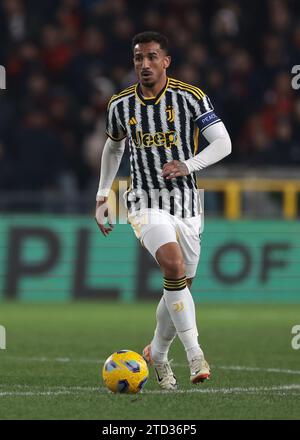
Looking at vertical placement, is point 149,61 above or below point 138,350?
above

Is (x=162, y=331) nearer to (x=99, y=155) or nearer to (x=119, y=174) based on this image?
(x=119, y=174)

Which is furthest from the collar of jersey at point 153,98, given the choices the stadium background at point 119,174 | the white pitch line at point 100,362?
the stadium background at point 119,174

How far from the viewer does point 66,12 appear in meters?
17.7

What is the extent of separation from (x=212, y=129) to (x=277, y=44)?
999 centimetres

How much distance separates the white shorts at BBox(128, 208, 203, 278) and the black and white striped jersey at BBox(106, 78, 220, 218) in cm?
5

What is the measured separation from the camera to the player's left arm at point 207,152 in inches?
290

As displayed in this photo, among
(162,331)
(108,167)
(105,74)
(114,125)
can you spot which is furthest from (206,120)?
(105,74)

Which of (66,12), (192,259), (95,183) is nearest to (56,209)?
(95,183)

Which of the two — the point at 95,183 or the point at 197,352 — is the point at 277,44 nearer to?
the point at 95,183

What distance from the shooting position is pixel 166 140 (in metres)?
7.69

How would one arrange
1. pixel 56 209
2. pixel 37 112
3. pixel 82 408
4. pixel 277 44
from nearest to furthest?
pixel 82 408, pixel 56 209, pixel 37 112, pixel 277 44

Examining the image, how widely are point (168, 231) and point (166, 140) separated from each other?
0.62m

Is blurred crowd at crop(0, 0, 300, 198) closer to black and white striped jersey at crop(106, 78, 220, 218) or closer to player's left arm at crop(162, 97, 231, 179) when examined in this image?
black and white striped jersey at crop(106, 78, 220, 218)

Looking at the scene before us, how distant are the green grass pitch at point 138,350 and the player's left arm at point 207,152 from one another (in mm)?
1326
